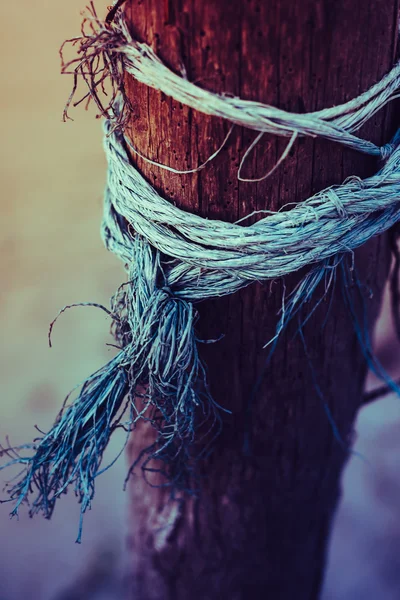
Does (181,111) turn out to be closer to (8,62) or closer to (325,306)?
(325,306)

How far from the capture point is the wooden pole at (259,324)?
2.68ft

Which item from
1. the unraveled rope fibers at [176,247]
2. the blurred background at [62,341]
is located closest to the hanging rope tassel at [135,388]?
the unraveled rope fibers at [176,247]

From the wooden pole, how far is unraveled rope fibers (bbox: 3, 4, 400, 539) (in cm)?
3

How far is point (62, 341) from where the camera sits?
3.53m

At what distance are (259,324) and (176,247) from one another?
24 cm

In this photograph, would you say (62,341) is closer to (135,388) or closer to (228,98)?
(135,388)

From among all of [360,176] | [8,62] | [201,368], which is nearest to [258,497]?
[201,368]

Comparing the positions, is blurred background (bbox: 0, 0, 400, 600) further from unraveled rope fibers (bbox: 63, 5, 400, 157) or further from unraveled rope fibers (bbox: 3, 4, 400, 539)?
unraveled rope fibers (bbox: 63, 5, 400, 157)

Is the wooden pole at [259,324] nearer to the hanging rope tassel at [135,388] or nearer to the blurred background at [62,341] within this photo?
the hanging rope tassel at [135,388]

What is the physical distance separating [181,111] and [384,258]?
573 mm

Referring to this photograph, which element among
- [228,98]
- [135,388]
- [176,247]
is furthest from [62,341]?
[228,98]

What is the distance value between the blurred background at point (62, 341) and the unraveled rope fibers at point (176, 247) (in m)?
1.73

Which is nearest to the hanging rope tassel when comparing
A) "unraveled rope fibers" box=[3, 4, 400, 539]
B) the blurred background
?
"unraveled rope fibers" box=[3, 4, 400, 539]

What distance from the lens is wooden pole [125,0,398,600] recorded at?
32.2 inches
